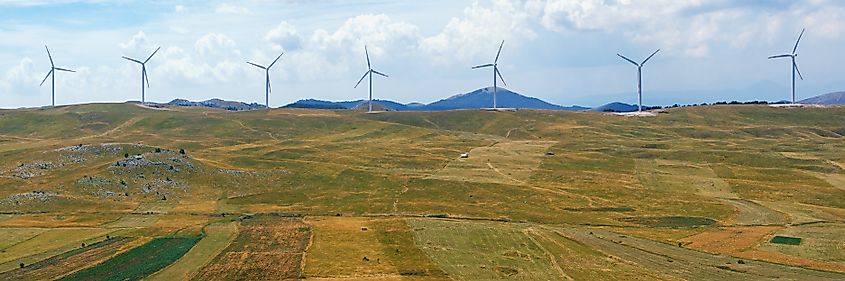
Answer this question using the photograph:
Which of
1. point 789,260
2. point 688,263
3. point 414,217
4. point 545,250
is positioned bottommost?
point 789,260

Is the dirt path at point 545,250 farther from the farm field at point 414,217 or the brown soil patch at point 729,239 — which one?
the brown soil patch at point 729,239

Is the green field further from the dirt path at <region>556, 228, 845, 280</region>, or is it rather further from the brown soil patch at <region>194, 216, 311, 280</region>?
the dirt path at <region>556, 228, 845, 280</region>

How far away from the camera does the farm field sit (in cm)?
8238

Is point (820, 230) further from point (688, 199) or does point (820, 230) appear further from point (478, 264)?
point (478, 264)

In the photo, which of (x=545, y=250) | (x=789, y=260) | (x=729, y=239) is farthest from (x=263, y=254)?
(x=729, y=239)

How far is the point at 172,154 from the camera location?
580 feet

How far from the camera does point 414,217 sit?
123062mm

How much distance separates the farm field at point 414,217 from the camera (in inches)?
3243

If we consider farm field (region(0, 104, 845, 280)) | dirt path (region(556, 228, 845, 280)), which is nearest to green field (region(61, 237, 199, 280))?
farm field (region(0, 104, 845, 280))

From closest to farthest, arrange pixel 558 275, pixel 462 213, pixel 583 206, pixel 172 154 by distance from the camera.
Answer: pixel 558 275 < pixel 462 213 < pixel 583 206 < pixel 172 154

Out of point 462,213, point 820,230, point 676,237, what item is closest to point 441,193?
point 462,213

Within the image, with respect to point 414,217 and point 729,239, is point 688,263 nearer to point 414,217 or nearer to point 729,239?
point 729,239

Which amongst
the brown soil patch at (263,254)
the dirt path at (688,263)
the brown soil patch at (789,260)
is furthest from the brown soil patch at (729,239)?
the brown soil patch at (263,254)

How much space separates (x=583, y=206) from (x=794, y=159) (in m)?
83.6
